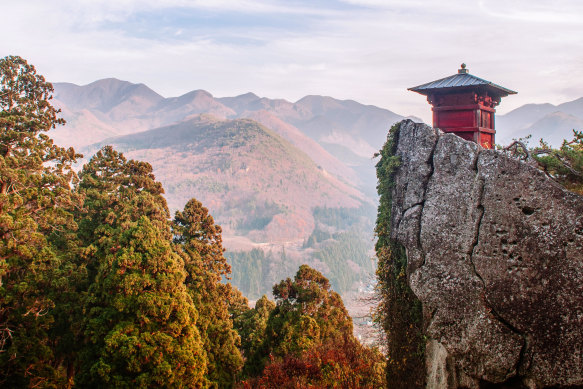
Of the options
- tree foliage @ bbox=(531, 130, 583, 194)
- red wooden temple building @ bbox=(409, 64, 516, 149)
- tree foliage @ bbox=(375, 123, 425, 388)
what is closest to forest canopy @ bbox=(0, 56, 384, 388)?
tree foliage @ bbox=(375, 123, 425, 388)

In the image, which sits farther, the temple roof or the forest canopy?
the temple roof

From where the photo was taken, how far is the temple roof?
45.2 ft

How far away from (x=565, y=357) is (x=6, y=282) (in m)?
17.5

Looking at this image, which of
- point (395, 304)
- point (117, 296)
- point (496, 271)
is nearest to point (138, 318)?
point (117, 296)

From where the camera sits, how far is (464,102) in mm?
14172

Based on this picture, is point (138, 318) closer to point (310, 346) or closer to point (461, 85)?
point (310, 346)

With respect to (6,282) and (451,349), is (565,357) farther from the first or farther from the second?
(6,282)

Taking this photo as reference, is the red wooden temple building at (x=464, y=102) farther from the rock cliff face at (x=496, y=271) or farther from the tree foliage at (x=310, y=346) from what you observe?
the tree foliage at (x=310, y=346)

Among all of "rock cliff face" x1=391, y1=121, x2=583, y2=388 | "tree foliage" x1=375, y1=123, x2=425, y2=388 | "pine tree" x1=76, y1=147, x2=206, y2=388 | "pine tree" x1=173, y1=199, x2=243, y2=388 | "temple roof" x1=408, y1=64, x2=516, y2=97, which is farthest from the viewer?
Answer: "pine tree" x1=173, y1=199, x2=243, y2=388

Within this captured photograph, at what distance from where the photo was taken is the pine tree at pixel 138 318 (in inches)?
518

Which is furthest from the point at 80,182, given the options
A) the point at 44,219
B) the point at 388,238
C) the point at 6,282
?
the point at 388,238

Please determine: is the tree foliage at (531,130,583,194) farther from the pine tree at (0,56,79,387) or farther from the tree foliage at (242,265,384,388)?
the pine tree at (0,56,79,387)

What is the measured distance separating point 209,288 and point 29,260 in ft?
24.3

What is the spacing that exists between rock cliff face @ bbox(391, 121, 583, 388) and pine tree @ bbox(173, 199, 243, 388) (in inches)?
401
